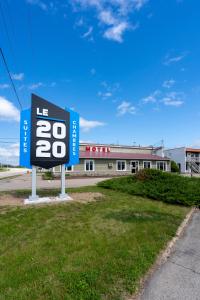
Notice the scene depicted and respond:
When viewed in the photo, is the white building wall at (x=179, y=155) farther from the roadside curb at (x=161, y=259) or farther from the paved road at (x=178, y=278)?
the paved road at (x=178, y=278)

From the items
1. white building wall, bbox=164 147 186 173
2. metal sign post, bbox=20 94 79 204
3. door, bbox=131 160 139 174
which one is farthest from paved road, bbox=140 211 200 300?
white building wall, bbox=164 147 186 173

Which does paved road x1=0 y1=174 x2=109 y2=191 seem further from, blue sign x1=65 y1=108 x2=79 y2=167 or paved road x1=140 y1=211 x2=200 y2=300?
paved road x1=140 y1=211 x2=200 y2=300

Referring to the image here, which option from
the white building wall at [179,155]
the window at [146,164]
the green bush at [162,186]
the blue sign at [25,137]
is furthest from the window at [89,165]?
the white building wall at [179,155]

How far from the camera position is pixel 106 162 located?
33.5 meters

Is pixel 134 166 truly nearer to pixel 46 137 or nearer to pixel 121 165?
pixel 121 165

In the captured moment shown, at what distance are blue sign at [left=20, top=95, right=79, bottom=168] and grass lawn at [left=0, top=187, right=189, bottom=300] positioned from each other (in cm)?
273

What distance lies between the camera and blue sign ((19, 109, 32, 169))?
33.7 feet

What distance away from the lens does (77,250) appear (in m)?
5.00

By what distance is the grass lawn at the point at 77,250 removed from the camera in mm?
3584

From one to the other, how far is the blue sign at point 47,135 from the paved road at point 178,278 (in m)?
7.18

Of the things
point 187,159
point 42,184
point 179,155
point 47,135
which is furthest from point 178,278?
point 179,155

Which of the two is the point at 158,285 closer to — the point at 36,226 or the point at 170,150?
the point at 36,226

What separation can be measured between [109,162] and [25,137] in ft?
78.7

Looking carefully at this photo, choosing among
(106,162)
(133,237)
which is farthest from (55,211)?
(106,162)
